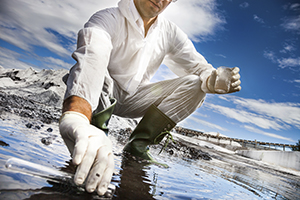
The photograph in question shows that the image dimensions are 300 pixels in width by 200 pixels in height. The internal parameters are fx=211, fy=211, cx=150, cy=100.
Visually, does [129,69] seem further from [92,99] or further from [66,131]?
[66,131]

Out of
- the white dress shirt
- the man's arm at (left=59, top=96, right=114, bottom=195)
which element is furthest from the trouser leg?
the man's arm at (left=59, top=96, right=114, bottom=195)

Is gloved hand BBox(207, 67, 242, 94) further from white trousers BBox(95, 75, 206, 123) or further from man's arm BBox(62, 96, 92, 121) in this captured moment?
man's arm BBox(62, 96, 92, 121)

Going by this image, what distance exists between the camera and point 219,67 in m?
2.02

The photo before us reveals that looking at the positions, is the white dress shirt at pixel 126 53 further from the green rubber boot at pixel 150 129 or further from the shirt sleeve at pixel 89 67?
the green rubber boot at pixel 150 129

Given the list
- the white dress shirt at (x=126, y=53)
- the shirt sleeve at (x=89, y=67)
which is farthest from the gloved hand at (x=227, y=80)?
the shirt sleeve at (x=89, y=67)

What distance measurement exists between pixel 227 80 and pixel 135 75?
99 centimetres

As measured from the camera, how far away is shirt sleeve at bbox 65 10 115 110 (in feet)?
3.85

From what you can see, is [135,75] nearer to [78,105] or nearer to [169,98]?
[169,98]

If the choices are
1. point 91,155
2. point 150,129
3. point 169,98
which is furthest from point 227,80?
point 91,155

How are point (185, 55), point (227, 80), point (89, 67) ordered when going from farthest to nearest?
point (185, 55) < point (227, 80) < point (89, 67)

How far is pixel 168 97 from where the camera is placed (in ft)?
7.87

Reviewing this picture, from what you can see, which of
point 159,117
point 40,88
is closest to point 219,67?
point 159,117

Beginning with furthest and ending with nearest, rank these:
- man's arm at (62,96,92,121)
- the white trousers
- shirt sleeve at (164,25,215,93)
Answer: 1. shirt sleeve at (164,25,215,93)
2. the white trousers
3. man's arm at (62,96,92,121)

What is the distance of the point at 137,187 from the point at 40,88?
11046mm
